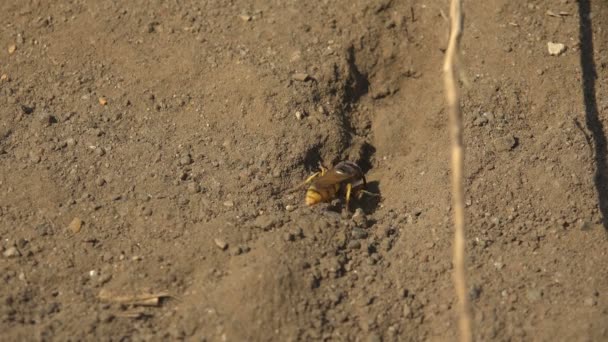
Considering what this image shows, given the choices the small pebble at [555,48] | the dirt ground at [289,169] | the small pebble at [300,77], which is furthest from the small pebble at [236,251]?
the small pebble at [555,48]

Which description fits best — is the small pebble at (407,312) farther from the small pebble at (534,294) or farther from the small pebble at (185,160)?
the small pebble at (185,160)

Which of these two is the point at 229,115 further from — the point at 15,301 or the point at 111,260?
the point at 15,301

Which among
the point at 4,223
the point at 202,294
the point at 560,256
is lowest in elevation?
the point at 560,256

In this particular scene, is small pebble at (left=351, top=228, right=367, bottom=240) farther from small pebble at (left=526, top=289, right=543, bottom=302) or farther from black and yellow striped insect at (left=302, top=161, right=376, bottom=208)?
small pebble at (left=526, top=289, right=543, bottom=302)

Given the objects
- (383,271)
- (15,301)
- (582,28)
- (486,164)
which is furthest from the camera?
(582,28)

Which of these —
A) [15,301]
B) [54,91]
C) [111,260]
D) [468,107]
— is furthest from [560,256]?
[54,91]

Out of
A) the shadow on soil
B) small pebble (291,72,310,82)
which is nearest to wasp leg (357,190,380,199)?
small pebble (291,72,310,82)

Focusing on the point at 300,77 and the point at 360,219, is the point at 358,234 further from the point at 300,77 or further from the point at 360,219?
the point at 300,77
